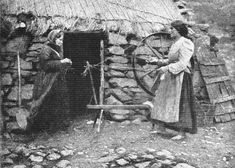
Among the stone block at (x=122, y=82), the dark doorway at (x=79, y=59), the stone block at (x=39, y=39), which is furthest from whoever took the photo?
the dark doorway at (x=79, y=59)

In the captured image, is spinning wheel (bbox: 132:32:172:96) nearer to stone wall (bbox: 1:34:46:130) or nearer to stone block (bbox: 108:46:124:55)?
stone block (bbox: 108:46:124:55)

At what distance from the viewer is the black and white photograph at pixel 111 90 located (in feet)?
17.4

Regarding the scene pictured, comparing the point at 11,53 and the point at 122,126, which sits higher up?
the point at 11,53

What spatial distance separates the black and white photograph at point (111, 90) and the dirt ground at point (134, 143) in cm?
2

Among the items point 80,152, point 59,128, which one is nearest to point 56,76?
point 59,128

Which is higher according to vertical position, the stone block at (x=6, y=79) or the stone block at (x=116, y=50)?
the stone block at (x=116, y=50)

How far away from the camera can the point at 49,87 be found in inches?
223

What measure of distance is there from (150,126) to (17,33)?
3.08m

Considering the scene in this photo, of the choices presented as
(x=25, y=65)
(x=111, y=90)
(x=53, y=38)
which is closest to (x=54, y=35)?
(x=53, y=38)

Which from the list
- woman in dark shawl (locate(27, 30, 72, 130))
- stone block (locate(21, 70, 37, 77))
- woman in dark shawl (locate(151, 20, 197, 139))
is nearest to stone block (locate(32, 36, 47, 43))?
stone block (locate(21, 70, 37, 77))

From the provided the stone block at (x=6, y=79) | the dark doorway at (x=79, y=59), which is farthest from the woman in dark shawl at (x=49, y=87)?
the dark doorway at (x=79, y=59)

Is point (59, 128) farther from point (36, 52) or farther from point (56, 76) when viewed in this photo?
point (36, 52)

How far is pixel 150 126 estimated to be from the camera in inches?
261

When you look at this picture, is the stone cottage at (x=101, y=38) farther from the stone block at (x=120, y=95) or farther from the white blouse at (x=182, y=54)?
the white blouse at (x=182, y=54)
